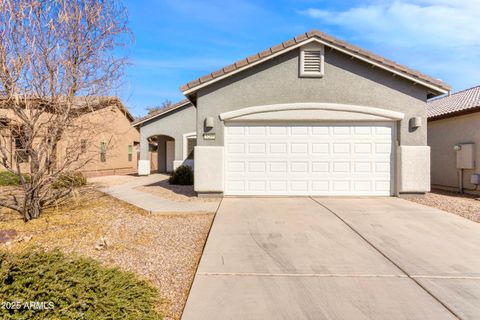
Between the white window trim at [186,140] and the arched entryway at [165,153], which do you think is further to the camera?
the arched entryway at [165,153]

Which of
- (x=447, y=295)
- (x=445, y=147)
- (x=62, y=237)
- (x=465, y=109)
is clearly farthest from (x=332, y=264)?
(x=445, y=147)

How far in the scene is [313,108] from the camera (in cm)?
938

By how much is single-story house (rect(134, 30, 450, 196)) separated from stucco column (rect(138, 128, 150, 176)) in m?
9.98

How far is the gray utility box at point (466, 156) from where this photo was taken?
10.2 m

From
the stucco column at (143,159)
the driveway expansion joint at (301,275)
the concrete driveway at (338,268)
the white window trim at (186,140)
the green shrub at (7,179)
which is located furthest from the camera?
the stucco column at (143,159)

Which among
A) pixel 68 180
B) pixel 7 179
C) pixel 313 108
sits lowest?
pixel 7 179

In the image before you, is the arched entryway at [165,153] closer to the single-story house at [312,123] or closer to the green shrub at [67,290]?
the single-story house at [312,123]

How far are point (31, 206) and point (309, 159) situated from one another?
26.1ft

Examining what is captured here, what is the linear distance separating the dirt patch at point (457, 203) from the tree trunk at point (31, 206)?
1069 cm

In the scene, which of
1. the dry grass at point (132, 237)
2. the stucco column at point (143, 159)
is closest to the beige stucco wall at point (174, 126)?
the stucco column at point (143, 159)

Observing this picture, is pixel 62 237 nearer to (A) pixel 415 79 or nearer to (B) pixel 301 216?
(B) pixel 301 216

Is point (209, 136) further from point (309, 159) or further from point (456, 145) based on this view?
point (456, 145)

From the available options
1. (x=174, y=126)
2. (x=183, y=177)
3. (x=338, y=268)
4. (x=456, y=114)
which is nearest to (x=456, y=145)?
(x=456, y=114)

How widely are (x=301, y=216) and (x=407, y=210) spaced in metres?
3.07
